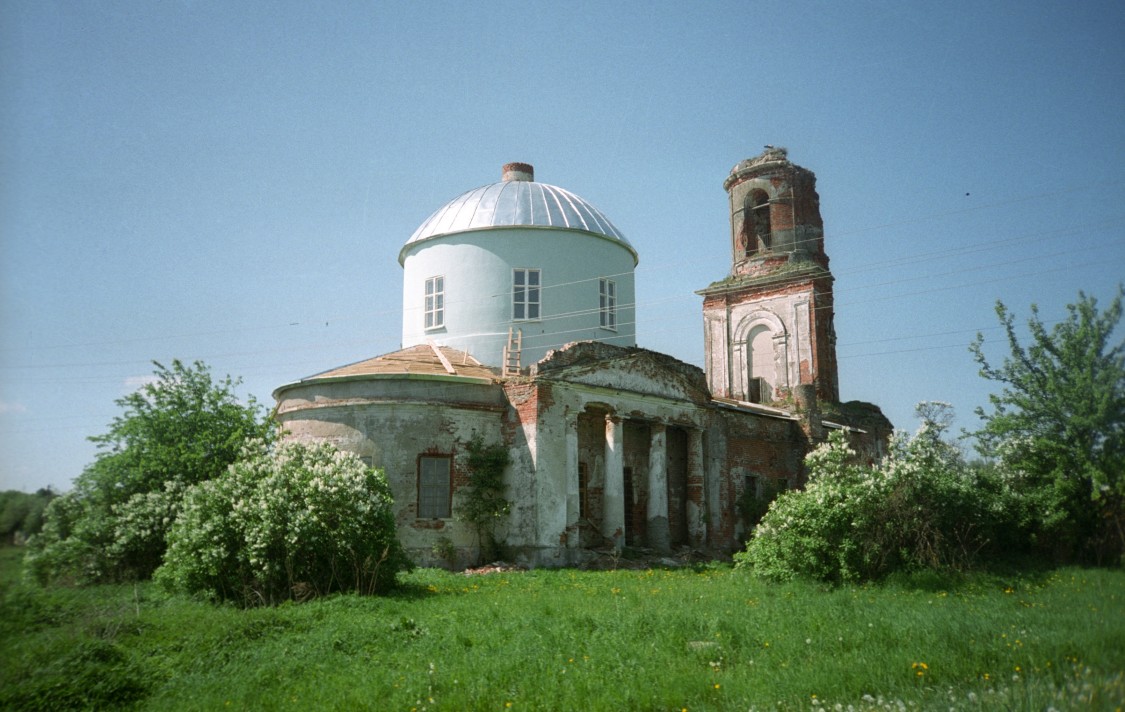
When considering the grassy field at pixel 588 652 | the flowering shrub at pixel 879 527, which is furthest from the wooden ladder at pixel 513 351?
the grassy field at pixel 588 652

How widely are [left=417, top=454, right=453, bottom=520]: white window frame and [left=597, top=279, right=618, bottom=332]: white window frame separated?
339 inches

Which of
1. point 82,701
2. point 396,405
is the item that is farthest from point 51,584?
point 82,701

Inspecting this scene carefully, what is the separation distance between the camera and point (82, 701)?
806 centimetres

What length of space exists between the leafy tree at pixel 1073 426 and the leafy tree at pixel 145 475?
49.5 ft

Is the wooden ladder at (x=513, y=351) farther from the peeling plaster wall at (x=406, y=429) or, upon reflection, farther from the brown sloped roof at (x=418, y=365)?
the peeling plaster wall at (x=406, y=429)

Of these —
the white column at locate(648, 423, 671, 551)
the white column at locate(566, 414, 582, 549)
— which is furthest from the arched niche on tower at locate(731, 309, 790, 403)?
the white column at locate(566, 414, 582, 549)

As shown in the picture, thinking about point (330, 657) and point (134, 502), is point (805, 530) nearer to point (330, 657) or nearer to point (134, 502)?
point (330, 657)

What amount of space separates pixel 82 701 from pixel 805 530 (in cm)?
1227

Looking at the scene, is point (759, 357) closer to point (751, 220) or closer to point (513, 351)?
point (751, 220)

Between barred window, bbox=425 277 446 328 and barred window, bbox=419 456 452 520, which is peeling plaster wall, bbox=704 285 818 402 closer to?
barred window, bbox=425 277 446 328

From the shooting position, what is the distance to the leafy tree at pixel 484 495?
68.9 ft

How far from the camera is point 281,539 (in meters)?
14.3

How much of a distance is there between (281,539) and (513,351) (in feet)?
37.4

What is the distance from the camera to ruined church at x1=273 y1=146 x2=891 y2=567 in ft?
69.2
